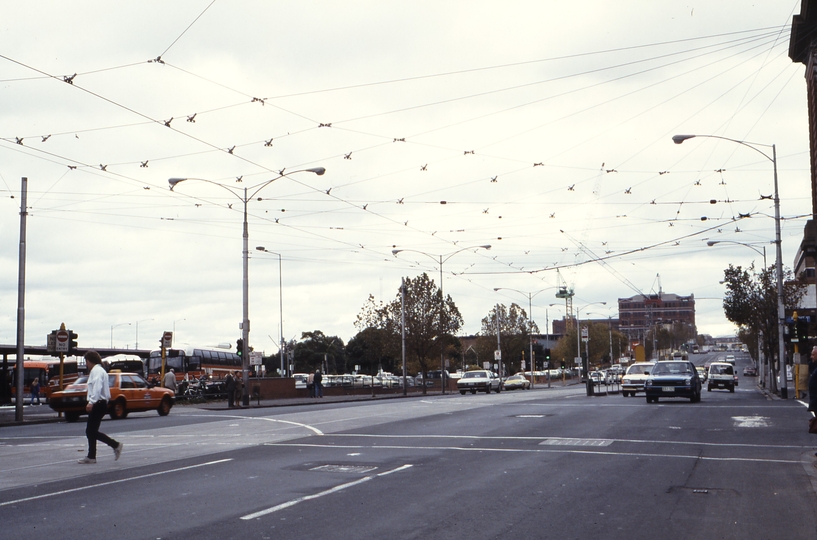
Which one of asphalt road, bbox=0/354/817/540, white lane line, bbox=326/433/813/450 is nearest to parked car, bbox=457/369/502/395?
asphalt road, bbox=0/354/817/540

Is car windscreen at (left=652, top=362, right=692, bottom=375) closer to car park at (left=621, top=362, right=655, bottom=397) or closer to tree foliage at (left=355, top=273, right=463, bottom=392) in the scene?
car park at (left=621, top=362, right=655, bottom=397)

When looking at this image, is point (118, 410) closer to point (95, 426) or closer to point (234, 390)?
point (234, 390)

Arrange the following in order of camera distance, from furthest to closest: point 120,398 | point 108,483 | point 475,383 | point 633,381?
point 475,383 < point 633,381 < point 120,398 < point 108,483

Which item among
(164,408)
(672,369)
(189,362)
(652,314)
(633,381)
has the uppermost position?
(652,314)

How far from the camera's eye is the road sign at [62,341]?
2909 cm

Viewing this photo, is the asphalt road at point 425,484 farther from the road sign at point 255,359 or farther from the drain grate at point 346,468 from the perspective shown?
the road sign at point 255,359

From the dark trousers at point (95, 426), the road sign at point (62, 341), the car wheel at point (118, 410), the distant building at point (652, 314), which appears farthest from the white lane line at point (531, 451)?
the distant building at point (652, 314)

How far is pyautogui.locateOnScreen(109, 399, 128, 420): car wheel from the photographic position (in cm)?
2734

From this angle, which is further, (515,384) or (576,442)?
(515,384)

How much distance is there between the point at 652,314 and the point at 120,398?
16776 centimetres

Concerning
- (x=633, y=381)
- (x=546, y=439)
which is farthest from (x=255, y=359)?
(x=546, y=439)

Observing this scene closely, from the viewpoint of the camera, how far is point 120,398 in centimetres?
2792

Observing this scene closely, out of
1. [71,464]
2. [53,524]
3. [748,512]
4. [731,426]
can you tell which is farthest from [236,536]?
[731,426]

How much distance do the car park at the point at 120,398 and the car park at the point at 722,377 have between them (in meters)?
31.3
